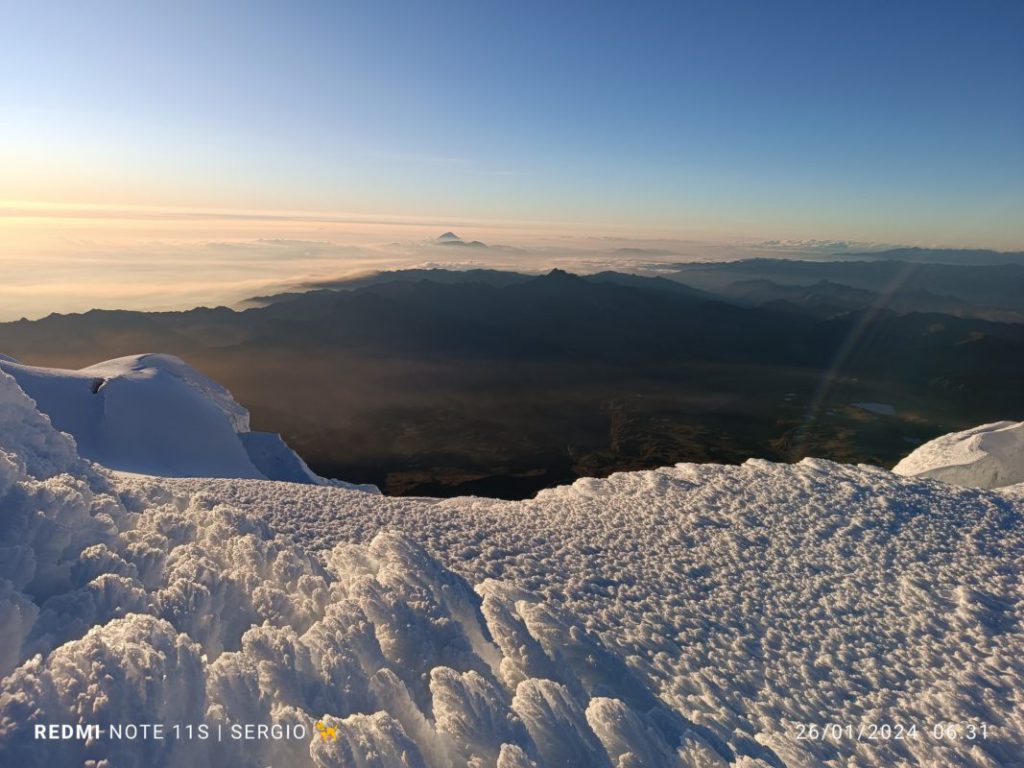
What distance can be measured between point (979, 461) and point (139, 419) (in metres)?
30.6

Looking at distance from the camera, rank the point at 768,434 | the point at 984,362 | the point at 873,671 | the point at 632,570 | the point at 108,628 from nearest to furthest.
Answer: the point at 108,628 < the point at 873,671 < the point at 632,570 < the point at 768,434 < the point at 984,362

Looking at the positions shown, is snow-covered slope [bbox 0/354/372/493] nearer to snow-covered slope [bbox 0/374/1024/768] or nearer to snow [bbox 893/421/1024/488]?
snow-covered slope [bbox 0/374/1024/768]

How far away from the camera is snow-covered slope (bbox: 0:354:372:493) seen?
60.1ft

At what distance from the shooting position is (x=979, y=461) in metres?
20.3

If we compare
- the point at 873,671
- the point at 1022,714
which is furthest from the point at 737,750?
the point at 1022,714

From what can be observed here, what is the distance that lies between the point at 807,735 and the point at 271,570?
21.7 feet

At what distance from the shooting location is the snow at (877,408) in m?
109

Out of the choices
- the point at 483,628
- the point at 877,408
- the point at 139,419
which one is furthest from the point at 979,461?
the point at 877,408

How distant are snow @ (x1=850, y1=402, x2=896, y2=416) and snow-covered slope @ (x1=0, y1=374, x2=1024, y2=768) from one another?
11537 centimetres

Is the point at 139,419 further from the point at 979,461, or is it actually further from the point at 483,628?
the point at 979,461

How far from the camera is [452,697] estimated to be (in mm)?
5250

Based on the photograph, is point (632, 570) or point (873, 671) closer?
point (873, 671)

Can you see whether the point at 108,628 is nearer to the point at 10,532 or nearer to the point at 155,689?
the point at 155,689

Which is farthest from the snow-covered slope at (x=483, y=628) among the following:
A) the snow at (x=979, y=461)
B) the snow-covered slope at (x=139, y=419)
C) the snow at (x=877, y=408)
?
the snow at (x=877, y=408)
